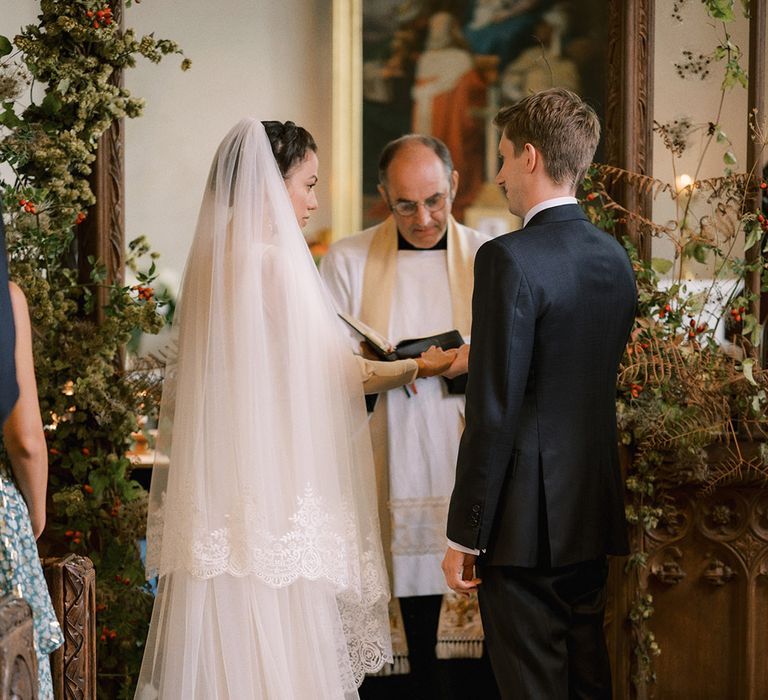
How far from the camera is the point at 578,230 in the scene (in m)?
2.45

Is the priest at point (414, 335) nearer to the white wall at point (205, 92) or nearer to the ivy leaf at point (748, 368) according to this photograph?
the ivy leaf at point (748, 368)

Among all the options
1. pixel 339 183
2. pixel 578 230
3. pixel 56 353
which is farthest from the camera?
pixel 339 183

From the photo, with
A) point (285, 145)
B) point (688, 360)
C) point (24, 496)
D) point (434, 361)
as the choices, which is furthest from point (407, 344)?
point (24, 496)

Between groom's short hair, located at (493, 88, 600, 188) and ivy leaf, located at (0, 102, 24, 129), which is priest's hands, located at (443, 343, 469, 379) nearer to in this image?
groom's short hair, located at (493, 88, 600, 188)

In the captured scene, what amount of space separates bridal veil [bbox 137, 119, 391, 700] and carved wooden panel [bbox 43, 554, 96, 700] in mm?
427

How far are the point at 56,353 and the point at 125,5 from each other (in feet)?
3.98

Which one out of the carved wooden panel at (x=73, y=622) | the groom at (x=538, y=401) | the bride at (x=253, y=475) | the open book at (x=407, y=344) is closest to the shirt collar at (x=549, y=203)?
the groom at (x=538, y=401)

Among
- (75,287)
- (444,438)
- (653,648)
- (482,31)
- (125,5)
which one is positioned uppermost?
(482,31)

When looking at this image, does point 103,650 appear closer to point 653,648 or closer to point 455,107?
point 653,648

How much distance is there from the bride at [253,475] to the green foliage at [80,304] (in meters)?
0.60

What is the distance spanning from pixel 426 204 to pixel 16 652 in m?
2.33

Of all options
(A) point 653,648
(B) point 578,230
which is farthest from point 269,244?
(A) point 653,648

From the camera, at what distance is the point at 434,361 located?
327cm

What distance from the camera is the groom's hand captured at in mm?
2459
